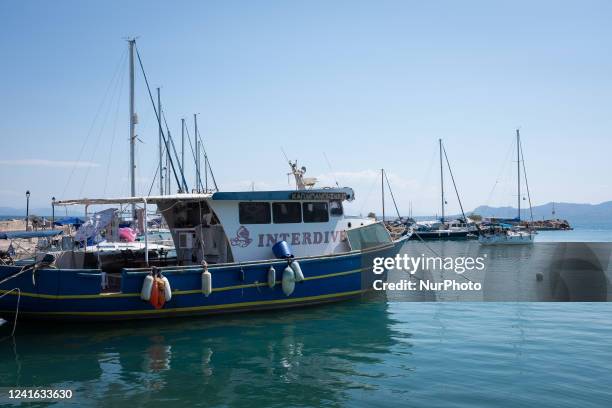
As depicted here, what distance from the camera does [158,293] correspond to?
1148cm

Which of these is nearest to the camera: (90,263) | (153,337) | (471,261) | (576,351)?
(576,351)

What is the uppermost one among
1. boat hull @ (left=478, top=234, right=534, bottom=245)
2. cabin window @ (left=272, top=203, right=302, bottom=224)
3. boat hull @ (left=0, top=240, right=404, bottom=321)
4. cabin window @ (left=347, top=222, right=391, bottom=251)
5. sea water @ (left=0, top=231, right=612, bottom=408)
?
cabin window @ (left=272, top=203, right=302, bottom=224)

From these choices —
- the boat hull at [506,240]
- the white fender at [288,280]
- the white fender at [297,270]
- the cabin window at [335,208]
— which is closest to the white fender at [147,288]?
the white fender at [288,280]

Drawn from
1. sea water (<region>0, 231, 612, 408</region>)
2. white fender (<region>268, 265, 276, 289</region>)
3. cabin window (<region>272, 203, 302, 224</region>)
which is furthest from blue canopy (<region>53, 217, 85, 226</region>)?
white fender (<region>268, 265, 276, 289</region>)

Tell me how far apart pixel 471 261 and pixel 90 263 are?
85.4 feet

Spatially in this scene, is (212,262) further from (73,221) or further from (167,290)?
(73,221)

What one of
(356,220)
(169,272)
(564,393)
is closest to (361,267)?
(356,220)

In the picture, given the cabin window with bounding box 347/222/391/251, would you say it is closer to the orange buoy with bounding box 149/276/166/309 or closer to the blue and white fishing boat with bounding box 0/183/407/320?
the blue and white fishing boat with bounding box 0/183/407/320

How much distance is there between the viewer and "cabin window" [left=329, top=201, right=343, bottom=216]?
14836 millimetres

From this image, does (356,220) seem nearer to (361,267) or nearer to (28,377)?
(361,267)

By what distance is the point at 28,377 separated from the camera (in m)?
8.80

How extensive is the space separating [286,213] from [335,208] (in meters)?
1.63

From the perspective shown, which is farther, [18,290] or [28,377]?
[18,290]

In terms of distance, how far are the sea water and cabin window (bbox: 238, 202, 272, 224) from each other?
2.36m
